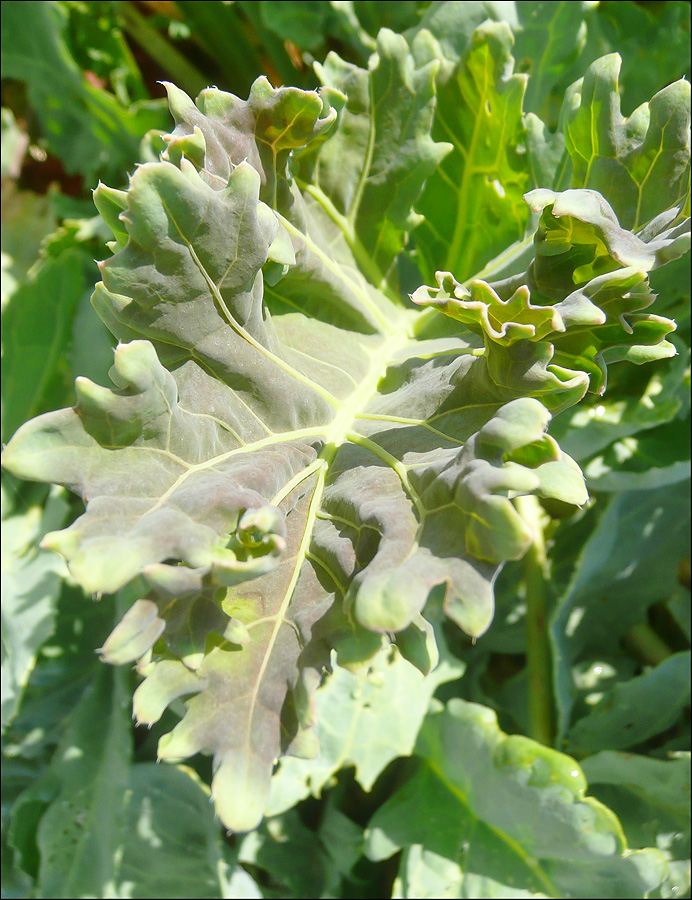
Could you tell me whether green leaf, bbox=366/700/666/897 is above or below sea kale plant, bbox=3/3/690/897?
below

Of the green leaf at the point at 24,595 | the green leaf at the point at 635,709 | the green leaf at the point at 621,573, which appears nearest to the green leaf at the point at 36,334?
the green leaf at the point at 24,595

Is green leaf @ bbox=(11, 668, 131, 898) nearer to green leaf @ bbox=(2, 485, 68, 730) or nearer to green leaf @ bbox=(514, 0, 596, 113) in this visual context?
green leaf @ bbox=(2, 485, 68, 730)

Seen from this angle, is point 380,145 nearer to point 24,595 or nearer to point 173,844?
point 24,595

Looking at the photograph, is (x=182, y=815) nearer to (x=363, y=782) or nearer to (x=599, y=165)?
(x=363, y=782)

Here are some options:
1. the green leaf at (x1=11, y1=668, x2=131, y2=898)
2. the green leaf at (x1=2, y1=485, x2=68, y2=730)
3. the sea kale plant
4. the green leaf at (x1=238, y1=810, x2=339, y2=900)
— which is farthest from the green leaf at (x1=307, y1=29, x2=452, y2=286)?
the green leaf at (x1=238, y1=810, x2=339, y2=900)

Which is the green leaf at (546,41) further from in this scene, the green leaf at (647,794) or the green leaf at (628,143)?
the green leaf at (647,794)

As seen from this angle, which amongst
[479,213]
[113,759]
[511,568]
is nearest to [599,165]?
[479,213]
